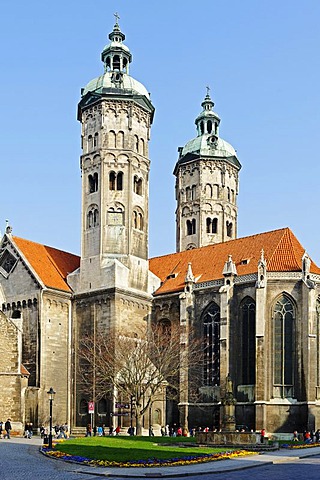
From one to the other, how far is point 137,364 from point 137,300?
1013 cm

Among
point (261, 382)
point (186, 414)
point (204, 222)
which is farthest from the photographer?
point (204, 222)

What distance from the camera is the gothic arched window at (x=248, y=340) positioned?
61.2m

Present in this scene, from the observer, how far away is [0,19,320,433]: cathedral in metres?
59.5

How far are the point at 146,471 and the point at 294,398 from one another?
33151 millimetres

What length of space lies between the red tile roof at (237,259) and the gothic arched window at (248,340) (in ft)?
10.5

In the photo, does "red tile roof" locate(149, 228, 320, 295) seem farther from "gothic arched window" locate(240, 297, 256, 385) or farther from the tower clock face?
the tower clock face

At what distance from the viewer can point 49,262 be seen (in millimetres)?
69188

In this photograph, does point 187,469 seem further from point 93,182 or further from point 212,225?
point 212,225

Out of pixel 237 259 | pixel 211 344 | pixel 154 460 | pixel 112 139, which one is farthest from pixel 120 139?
pixel 154 460

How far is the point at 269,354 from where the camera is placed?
197 ft

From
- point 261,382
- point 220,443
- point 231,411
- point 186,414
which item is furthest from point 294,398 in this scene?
point 220,443

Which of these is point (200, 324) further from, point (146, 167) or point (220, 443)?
point (220, 443)

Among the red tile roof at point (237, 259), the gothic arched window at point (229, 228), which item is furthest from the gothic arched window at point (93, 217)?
the gothic arched window at point (229, 228)

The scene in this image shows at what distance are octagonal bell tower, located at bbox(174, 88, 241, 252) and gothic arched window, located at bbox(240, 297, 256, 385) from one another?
2411 centimetres
